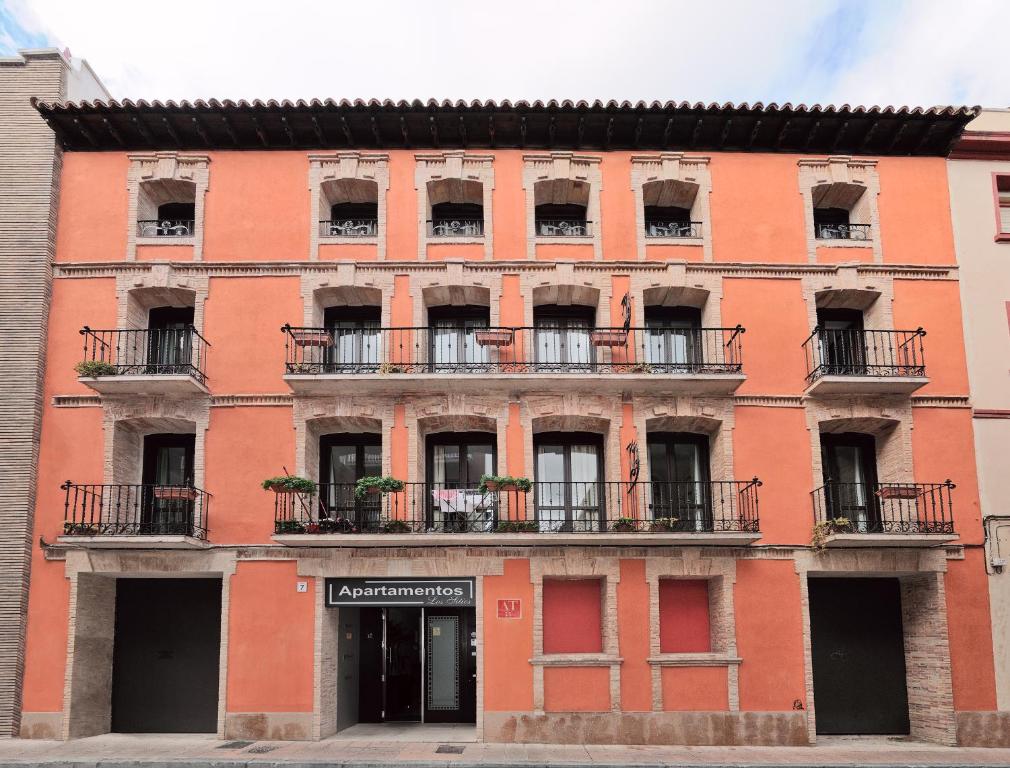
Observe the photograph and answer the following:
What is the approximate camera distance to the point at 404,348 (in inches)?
712

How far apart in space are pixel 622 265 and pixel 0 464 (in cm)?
1316

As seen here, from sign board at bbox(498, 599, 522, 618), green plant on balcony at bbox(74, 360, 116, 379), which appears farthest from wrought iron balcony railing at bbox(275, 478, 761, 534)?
green plant on balcony at bbox(74, 360, 116, 379)

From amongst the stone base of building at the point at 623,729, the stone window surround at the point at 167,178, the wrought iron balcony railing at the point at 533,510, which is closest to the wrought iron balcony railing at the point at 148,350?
the stone window surround at the point at 167,178

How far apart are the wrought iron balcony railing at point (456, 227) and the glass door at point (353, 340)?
2.14m

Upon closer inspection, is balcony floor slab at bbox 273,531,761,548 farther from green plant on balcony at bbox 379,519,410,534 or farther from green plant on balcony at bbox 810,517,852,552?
green plant on balcony at bbox 810,517,852,552

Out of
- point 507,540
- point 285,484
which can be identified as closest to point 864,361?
point 507,540

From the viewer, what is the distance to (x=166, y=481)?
1853 centimetres

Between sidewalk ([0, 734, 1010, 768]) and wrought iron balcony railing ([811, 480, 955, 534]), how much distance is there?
13.2 ft

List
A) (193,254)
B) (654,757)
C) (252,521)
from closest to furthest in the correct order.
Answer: (654,757)
(252,521)
(193,254)

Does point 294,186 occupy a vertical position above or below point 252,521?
above

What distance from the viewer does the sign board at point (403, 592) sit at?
1694 cm

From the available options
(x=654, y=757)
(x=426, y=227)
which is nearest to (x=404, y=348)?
(x=426, y=227)

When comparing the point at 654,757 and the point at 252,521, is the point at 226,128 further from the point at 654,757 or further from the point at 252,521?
the point at 654,757

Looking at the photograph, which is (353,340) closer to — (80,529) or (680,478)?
(80,529)
